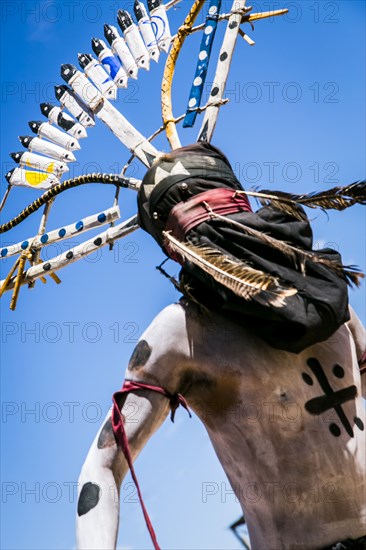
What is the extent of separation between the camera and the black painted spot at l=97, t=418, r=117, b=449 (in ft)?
8.33

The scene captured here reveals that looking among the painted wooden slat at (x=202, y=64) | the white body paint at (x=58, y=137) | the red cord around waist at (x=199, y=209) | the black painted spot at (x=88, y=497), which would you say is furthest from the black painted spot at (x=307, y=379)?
the white body paint at (x=58, y=137)

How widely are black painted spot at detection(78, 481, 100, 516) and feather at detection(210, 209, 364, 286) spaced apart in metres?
0.81

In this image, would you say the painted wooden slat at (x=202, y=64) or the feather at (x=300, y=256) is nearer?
the feather at (x=300, y=256)

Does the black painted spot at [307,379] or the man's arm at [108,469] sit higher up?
the black painted spot at [307,379]

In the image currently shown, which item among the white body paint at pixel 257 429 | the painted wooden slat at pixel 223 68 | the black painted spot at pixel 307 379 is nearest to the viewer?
the white body paint at pixel 257 429

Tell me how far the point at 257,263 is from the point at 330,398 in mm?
442

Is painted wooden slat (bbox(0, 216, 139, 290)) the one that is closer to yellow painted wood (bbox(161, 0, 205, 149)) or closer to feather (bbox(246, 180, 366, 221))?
yellow painted wood (bbox(161, 0, 205, 149))

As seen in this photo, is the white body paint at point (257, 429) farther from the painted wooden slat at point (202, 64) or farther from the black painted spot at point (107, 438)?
the painted wooden slat at point (202, 64)

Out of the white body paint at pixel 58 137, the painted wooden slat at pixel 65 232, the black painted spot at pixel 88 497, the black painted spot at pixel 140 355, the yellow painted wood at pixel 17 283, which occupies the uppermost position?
the white body paint at pixel 58 137

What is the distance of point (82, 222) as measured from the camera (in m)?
3.59

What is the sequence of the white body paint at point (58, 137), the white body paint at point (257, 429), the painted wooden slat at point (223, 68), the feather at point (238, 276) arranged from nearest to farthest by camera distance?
1. the feather at point (238, 276)
2. the white body paint at point (257, 429)
3. the painted wooden slat at point (223, 68)
4. the white body paint at point (58, 137)

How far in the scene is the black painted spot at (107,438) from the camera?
254 centimetres

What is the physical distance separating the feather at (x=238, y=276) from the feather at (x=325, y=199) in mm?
283

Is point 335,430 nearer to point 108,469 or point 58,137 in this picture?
point 108,469
